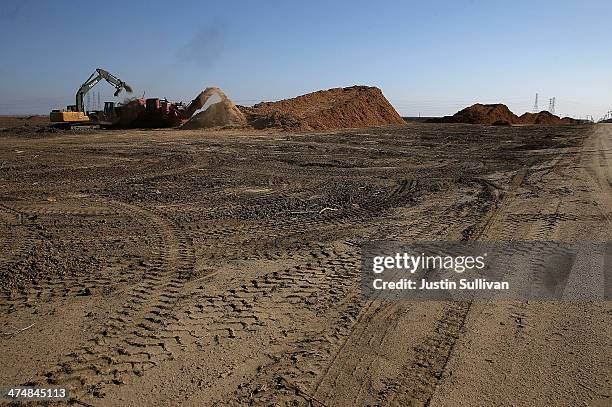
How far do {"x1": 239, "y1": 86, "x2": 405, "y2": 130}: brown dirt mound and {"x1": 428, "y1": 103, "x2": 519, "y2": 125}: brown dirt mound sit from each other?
1260 centimetres

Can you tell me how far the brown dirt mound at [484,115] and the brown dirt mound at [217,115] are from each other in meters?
31.2

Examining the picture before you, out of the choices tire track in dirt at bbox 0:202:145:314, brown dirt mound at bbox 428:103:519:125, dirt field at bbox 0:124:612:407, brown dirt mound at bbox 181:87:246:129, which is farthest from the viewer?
brown dirt mound at bbox 428:103:519:125

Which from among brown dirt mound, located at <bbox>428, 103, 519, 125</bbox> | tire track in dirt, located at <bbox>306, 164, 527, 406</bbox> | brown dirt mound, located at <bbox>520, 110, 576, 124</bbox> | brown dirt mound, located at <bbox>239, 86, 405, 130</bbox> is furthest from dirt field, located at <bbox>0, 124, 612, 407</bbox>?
brown dirt mound, located at <bbox>520, 110, 576, 124</bbox>

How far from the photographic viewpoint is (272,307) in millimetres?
4734

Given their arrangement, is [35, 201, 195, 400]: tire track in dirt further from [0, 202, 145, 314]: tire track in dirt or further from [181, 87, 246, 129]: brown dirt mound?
[181, 87, 246, 129]: brown dirt mound

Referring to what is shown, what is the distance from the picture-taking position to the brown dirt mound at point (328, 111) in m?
34.4

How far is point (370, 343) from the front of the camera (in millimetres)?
4059

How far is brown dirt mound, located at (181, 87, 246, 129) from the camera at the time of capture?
1344 inches

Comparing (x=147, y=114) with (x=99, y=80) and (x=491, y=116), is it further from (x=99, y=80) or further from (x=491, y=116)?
(x=491, y=116)

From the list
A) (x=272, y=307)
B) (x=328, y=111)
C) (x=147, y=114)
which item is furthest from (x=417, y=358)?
(x=328, y=111)

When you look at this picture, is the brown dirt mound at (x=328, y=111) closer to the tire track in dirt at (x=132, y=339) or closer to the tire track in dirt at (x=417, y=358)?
the tire track in dirt at (x=132, y=339)

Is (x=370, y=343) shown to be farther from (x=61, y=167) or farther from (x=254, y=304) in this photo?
(x=61, y=167)

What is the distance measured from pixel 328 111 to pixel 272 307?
1337 inches

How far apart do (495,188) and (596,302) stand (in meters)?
6.58
